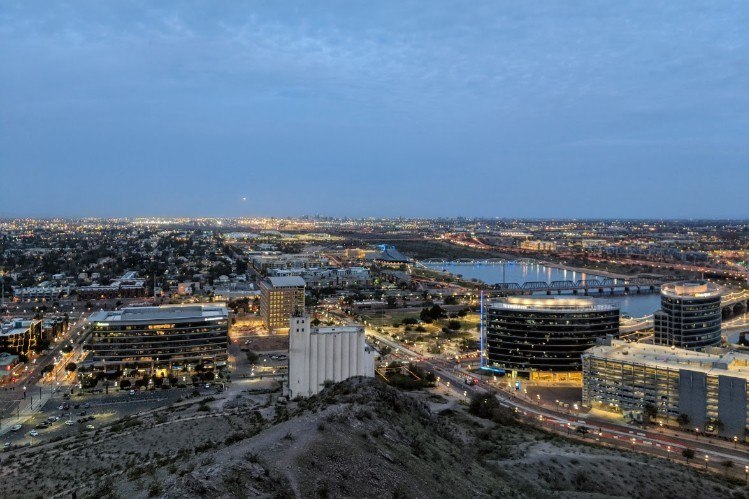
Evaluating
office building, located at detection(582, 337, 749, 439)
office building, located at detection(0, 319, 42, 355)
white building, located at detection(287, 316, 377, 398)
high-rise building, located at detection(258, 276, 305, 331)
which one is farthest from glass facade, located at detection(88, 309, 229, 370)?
office building, located at detection(582, 337, 749, 439)

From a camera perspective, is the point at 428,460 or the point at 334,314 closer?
the point at 428,460

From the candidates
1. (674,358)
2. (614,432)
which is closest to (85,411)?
(614,432)

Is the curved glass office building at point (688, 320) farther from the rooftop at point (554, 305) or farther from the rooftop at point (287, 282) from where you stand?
the rooftop at point (287, 282)

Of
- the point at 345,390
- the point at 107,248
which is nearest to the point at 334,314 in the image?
the point at 345,390

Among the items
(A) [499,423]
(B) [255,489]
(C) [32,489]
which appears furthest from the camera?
(A) [499,423]

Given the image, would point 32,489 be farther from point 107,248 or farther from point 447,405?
point 107,248

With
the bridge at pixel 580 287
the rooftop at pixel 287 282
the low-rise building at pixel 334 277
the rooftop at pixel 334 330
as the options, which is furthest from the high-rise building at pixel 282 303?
the bridge at pixel 580 287

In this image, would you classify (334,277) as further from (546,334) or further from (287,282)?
(546,334)
